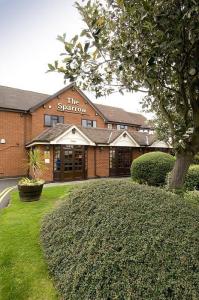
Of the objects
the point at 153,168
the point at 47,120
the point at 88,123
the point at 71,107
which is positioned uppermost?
the point at 71,107

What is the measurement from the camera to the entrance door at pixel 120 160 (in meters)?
22.3

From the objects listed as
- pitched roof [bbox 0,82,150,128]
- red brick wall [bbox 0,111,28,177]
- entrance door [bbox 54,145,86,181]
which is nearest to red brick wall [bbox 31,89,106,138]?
pitched roof [bbox 0,82,150,128]

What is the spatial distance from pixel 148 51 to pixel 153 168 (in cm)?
1035

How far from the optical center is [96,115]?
86.9ft

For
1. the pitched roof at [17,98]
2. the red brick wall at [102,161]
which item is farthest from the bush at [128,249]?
the pitched roof at [17,98]

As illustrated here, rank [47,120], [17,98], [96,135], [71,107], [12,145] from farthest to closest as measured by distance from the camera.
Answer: [71,107] < [17,98] < [47,120] < [96,135] < [12,145]

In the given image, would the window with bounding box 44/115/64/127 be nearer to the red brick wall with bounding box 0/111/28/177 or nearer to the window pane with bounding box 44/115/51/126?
the window pane with bounding box 44/115/51/126

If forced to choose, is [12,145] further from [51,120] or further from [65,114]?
[65,114]

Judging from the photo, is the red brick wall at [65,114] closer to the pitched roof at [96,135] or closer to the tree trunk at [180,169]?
the pitched roof at [96,135]

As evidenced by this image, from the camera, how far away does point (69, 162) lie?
61.9ft

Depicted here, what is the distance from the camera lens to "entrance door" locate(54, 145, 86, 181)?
18.3 m

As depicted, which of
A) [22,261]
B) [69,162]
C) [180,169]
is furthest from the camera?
[69,162]

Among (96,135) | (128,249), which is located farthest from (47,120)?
(128,249)

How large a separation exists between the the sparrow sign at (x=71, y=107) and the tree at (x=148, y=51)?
1807cm
